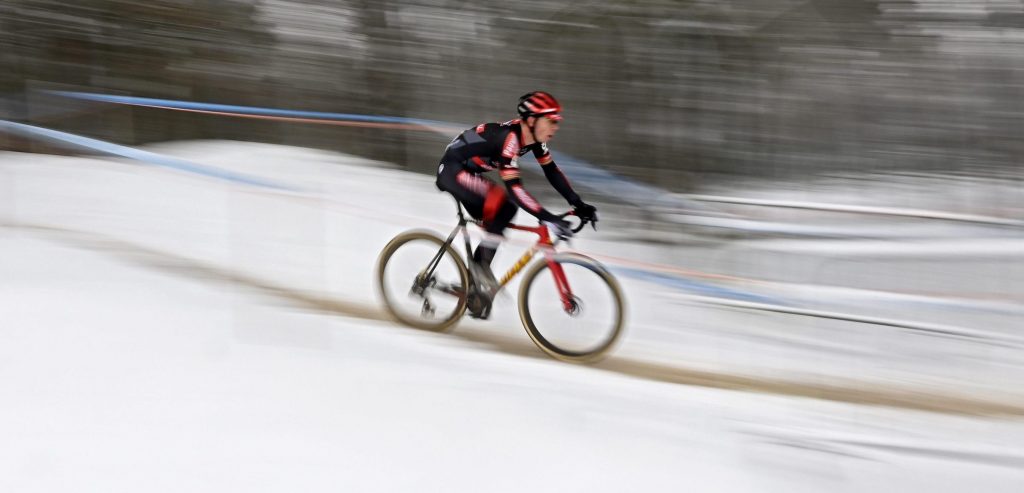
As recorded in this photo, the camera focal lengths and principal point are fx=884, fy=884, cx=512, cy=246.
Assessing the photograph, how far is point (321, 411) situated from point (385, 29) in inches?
158

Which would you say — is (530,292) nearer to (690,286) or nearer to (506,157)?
(506,157)

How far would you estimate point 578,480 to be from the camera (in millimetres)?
3385

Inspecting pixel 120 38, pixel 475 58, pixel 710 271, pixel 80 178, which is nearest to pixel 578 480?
pixel 710 271

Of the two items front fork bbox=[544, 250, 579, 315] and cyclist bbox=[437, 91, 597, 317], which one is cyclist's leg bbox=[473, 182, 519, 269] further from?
front fork bbox=[544, 250, 579, 315]

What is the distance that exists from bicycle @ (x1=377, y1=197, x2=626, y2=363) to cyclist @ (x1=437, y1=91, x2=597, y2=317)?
74 mm

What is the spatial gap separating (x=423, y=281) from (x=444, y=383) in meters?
0.59

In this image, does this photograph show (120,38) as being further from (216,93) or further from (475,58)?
(475,58)

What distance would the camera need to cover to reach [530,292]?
422 centimetres

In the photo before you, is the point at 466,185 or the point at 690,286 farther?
the point at 690,286

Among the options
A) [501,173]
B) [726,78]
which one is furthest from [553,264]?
[726,78]

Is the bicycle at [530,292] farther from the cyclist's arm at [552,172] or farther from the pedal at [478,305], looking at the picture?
the cyclist's arm at [552,172]

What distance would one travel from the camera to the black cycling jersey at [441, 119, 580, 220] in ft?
12.7

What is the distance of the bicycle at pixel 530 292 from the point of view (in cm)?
407

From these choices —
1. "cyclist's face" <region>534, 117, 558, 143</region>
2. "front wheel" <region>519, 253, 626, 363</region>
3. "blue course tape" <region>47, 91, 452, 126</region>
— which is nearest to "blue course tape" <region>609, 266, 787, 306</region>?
"front wheel" <region>519, 253, 626, 363</region>
